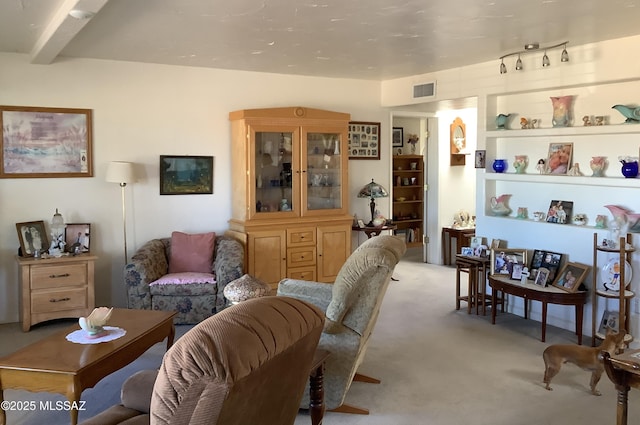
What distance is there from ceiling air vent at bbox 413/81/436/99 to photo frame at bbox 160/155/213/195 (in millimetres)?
2380

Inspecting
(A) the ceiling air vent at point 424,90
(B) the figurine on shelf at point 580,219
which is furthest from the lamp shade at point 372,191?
(B) the figurine on shelf at point 580,219

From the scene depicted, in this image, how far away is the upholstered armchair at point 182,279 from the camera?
4706 millimetres

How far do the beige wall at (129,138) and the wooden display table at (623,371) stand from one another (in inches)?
166

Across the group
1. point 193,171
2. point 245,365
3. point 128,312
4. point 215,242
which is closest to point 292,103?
point 193,171

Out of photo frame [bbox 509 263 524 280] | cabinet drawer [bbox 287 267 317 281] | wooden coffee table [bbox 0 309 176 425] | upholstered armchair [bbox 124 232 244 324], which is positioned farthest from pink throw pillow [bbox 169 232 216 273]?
photo frame [bbox 509 263 524 280]

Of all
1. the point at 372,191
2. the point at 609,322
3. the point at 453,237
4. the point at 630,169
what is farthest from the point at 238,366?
the point at 453,237

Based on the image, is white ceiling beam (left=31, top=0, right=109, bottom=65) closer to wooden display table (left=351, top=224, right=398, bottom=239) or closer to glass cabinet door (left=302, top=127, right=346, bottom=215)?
glass cabinet door (left=302, top=127, right=346, bottom=215)

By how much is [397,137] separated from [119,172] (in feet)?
14.4

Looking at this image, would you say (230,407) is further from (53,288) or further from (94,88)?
(94,88)

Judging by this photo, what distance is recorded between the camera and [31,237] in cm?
489

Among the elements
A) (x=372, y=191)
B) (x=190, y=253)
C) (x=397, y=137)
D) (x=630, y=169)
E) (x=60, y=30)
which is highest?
(x=60, y=30)

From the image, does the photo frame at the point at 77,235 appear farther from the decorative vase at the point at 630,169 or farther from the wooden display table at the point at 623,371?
the decorative vase at the point at 630,169

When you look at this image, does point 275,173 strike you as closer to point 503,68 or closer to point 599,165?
point 503,68

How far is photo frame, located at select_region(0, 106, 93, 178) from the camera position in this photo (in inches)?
194
